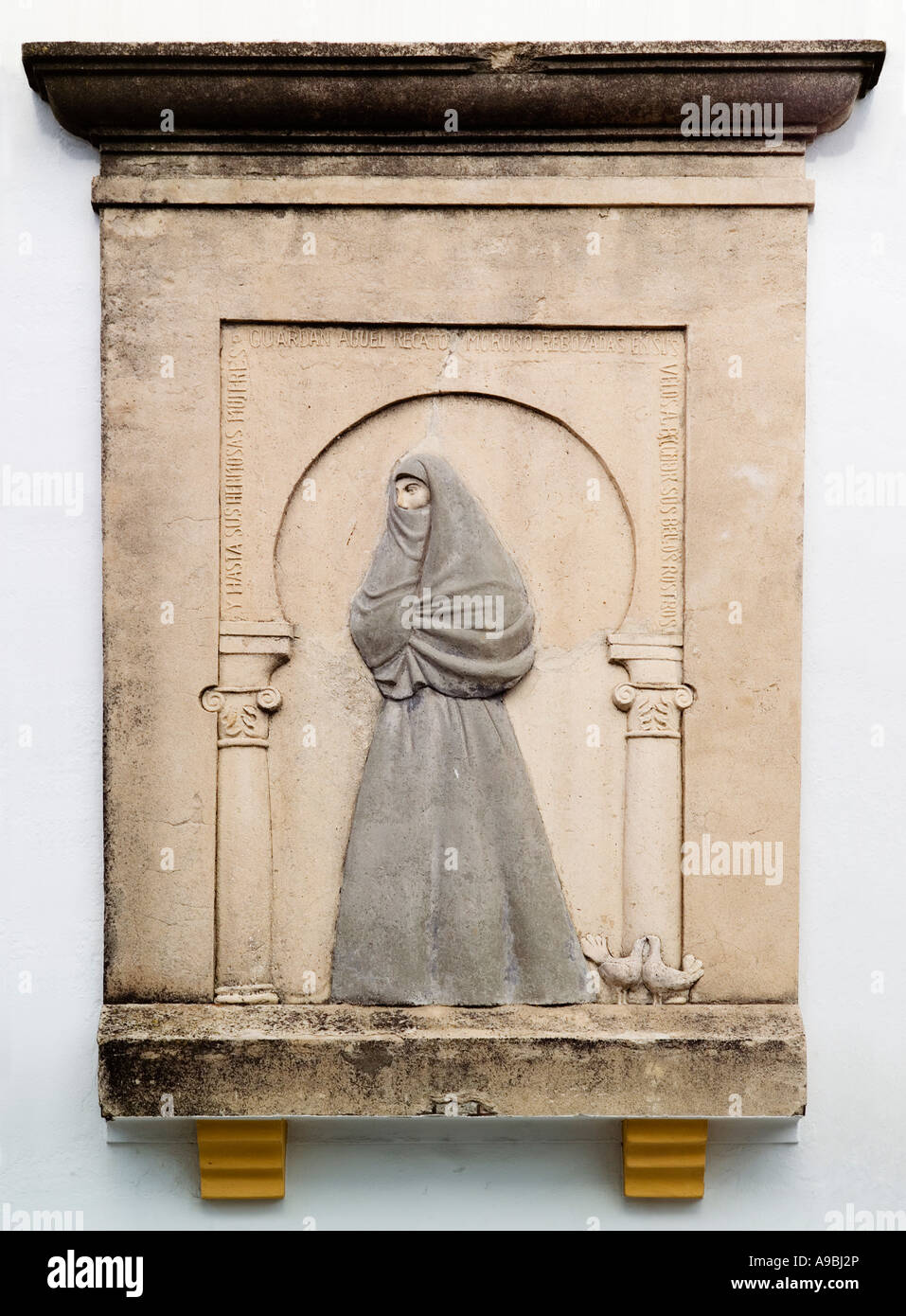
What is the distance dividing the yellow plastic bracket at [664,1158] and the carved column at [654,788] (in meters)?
0.52

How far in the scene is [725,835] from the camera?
4793 mm

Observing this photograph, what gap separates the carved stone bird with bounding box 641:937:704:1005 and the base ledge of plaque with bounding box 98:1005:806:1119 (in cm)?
15

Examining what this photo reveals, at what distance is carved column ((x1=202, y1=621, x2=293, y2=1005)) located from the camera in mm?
4805

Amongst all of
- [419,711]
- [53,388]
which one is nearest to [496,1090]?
[419,711]

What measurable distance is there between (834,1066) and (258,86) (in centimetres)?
362

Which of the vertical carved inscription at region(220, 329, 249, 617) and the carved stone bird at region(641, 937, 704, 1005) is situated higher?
the vertical carved inscription at region(220, 329, 249, 617)

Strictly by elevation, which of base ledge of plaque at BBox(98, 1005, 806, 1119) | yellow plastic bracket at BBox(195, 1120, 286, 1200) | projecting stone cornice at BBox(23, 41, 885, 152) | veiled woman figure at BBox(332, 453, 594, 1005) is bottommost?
yellow plastic bracket at BBox(195, 1120, 286, 1200)

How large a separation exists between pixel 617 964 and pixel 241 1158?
135 cm

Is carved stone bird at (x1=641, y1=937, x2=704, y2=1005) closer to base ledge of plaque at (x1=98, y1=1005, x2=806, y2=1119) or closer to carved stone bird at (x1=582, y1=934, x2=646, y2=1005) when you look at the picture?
carved stone bird at (x1=582, y1=934, x2=646, y2=1005)

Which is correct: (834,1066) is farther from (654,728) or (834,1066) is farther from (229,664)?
(229,664)

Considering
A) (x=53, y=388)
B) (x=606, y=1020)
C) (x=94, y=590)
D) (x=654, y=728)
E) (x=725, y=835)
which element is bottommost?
(x=606, y=1020)

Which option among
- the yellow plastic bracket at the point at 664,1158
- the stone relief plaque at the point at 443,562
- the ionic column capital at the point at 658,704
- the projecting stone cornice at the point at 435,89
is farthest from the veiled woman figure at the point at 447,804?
the projecting stone cornice at the point at 435,89

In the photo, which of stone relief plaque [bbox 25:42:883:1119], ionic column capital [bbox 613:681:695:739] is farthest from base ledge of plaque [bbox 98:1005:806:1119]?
ionic column capital [bbox 613:681:695:739]

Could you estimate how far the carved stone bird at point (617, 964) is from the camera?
477 cm
